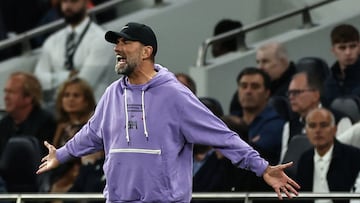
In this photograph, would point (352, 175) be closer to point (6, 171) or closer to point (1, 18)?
point (6, 171)

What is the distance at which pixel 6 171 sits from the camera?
1354 centimetres

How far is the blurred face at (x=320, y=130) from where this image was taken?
40.1 feet

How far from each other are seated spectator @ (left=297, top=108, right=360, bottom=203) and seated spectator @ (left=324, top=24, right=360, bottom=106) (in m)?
1.13

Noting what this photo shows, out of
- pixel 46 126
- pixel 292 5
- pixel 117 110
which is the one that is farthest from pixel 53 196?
pixel 292 5

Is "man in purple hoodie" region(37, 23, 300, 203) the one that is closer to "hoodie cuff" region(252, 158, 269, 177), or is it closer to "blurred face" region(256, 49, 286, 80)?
"hoodie cuff" region(252, 158, 269, 177)

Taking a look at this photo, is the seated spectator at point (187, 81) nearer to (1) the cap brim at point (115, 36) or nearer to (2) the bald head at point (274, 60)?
(2) the bald head at point (274, 60)

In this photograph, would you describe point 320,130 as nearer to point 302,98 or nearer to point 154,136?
point 302,98

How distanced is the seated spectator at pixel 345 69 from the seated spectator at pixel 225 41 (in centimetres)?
175

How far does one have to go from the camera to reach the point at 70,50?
15016 mm

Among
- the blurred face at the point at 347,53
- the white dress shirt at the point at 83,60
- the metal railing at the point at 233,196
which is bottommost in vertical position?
the metal railing at the point at 233,196

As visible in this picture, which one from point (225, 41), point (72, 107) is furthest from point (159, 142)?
point (225, 41)

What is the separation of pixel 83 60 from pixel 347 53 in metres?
2.55

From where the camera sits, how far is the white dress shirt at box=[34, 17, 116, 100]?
1475 cm

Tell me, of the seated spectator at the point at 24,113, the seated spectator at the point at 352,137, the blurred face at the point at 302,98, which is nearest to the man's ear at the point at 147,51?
the seated spectator at the point at 352,137
